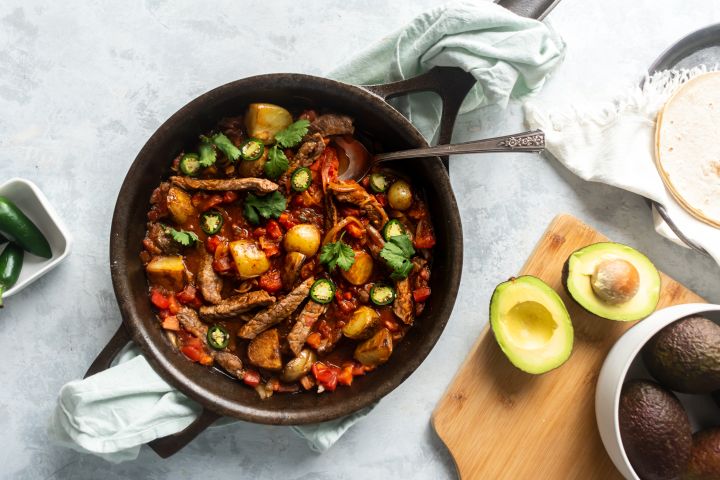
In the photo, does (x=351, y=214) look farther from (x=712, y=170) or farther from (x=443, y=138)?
(x=712, y=170)

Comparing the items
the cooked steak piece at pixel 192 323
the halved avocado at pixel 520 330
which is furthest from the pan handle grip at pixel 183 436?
the halved avocado at pixel 520 330

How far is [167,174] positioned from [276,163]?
617mm

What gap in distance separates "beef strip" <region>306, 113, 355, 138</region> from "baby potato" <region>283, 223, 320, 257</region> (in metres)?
0.52

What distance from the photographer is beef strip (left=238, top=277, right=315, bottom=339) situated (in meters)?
3.45

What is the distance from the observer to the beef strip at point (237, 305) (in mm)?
3432

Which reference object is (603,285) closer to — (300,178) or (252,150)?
(300,178)

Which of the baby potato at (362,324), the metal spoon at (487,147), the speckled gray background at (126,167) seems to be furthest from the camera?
the speckled gray background at (126,167)

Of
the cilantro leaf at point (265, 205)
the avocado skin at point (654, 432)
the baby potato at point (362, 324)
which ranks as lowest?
the avocado skin at point (654, 432)

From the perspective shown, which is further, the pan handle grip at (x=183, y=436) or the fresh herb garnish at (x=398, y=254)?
the fresh herb garnish at (x=398, y=254)

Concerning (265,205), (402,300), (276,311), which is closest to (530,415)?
(402,300)

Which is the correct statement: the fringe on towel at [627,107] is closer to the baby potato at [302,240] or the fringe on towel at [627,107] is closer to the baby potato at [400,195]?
the baby potato at [400,195]

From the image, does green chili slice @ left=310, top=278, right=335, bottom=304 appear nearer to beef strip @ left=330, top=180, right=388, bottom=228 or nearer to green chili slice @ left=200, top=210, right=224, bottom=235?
beef strip @ left=330, top=180, right=388, bottom=228

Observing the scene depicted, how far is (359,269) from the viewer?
11.3 ft

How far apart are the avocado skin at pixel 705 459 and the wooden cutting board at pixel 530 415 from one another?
42cm
